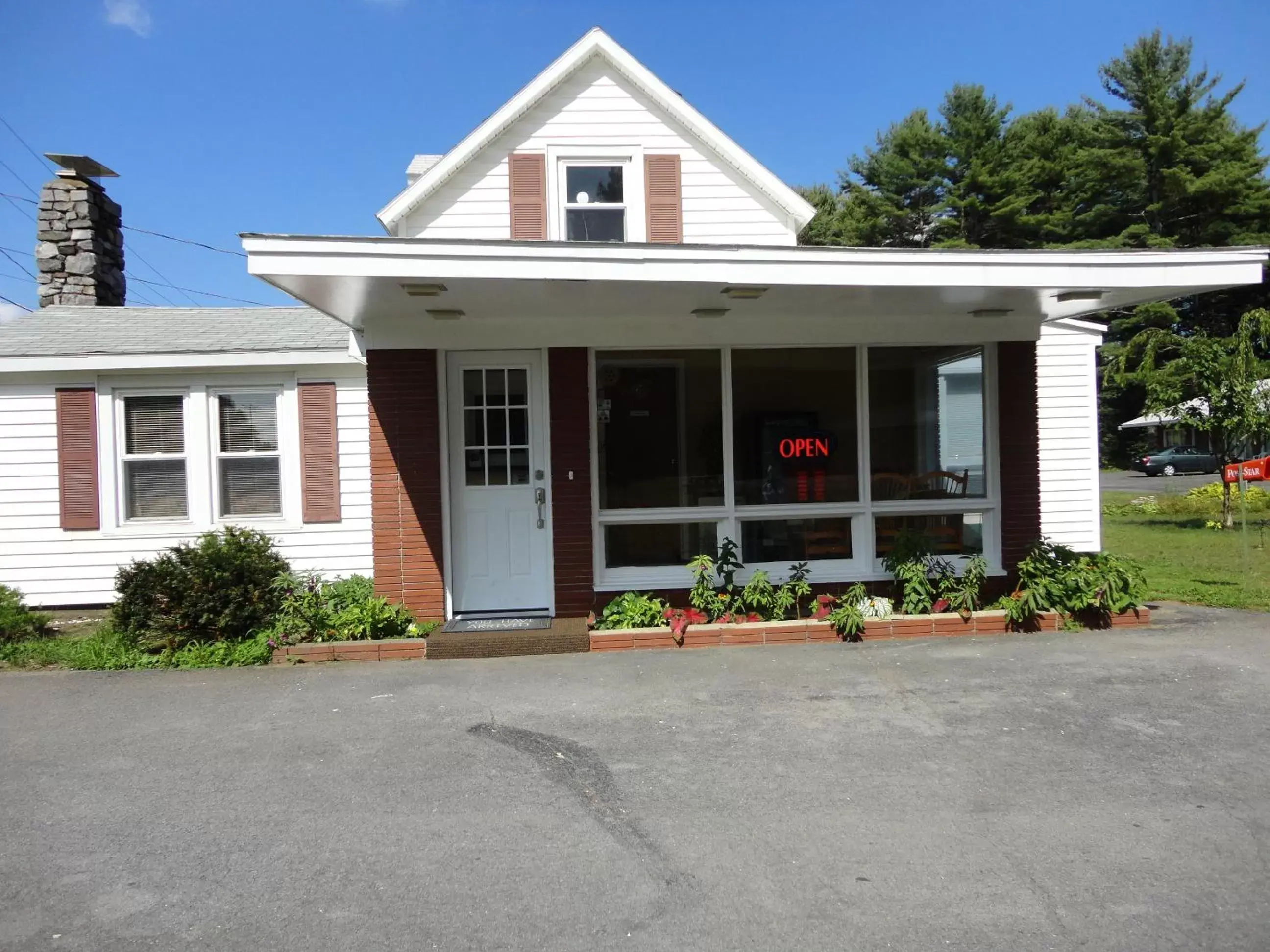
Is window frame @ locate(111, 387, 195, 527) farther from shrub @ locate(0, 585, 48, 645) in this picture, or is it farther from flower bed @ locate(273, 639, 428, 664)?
flower bed @ locate(273, 639, 428, 664)

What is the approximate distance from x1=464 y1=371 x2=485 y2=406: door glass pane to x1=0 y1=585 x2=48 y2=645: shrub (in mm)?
4526

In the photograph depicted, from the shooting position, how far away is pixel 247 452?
32.5ft

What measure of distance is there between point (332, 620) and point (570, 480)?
2.36 metres

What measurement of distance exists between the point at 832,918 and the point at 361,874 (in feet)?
6.29

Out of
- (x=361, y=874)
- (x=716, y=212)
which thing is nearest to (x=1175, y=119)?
(x=716, y=212)

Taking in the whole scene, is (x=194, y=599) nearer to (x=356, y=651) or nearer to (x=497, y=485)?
(x=356, y=651)

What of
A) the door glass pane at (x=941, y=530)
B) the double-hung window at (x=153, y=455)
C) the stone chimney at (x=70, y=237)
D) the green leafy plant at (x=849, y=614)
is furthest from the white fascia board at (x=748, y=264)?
the stone chimney at (x=70, y=237)

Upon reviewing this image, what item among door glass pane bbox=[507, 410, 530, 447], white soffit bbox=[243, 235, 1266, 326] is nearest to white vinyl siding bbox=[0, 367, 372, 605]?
door glass pane bbox=[507, 410, 530, 447]

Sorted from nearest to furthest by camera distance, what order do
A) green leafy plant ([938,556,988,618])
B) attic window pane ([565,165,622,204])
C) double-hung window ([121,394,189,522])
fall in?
green leafy plant ([938,556,988,618]) → double-hung window ([121,394,189,522]) → attic window pane ([565,165,622,204])

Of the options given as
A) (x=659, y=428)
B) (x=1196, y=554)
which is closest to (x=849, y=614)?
(x=659, y=428)

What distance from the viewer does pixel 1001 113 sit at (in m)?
39.4

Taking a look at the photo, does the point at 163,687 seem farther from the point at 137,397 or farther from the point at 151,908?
the point at 137,397

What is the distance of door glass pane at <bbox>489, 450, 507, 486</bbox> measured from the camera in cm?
809

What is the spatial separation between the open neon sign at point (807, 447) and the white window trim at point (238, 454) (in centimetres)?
549
